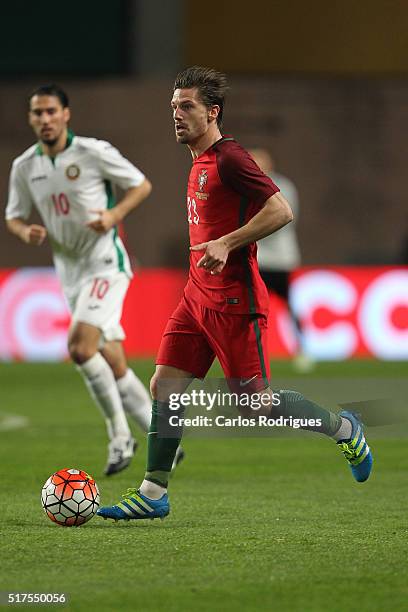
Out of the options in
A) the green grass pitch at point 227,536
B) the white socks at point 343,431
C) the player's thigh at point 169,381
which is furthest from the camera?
the white socks at point 343,431

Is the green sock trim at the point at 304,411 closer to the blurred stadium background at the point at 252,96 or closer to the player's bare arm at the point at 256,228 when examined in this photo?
the player's bare arm at the point at 256,228

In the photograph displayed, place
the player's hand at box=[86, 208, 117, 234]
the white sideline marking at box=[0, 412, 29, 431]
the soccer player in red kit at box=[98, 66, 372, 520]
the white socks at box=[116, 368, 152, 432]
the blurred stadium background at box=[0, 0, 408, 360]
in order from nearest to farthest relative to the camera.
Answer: the soccer player in red kit at box=[98, 66, 372, 520] < the player's hand at box=[86, 208, 117, 234] < the white socks at box=[116, 368, 152, 432] < the white sideline marking at box=[0, 412, 29, 431] < the blurred stadium background at box=[0, 0, 408, 360]

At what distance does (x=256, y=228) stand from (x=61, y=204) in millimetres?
2496

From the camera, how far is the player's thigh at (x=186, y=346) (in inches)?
225

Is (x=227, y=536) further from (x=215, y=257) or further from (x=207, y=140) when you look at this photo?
(x=207, y=140)

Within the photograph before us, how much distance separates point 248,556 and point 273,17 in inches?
584

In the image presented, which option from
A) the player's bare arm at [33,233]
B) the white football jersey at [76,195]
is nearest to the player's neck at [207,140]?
the player's bare arm at [33,233]

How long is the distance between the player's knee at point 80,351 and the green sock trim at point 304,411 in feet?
6.42

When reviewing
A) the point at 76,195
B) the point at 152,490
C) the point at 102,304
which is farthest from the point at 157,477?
the point at 76,195

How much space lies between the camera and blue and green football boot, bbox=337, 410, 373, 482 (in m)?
5.88

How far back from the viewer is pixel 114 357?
7.84m

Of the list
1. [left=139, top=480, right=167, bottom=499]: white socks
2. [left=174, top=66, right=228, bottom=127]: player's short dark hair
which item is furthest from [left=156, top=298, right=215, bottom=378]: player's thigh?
[left=174, top=66, right=228, bottom=127]: player's short dark hair

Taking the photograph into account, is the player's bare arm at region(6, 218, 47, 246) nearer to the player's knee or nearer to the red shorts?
the player's knee

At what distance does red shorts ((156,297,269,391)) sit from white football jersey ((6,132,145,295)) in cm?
201
